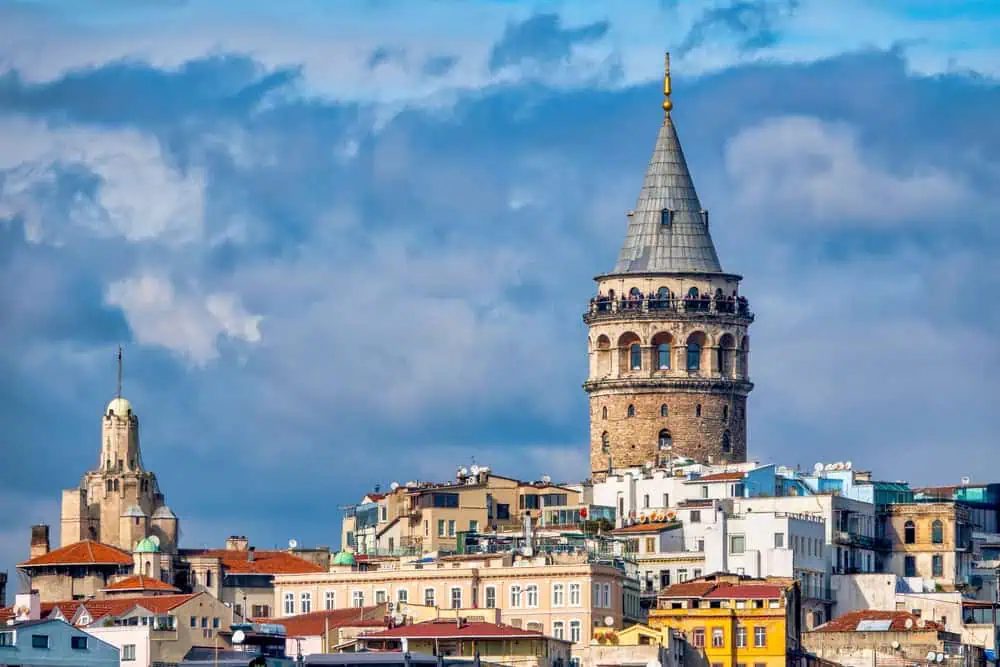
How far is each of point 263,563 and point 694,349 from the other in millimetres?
21388

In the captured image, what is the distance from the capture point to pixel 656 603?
15788cm

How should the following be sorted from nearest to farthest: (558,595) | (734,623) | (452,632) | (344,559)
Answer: (452,632), (734,623), (558,595), (344,559)

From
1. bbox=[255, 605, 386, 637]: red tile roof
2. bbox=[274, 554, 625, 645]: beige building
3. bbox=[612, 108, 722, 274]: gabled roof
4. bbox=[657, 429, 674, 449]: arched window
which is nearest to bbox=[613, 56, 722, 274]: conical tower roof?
bbox=[612, 108, 722, 274]: gabled roof

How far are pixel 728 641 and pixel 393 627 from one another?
39.9 ft

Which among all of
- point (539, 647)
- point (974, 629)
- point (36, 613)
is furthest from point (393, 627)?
point (974, 629)

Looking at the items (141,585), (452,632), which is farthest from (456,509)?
(452,632)

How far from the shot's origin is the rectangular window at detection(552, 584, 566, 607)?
15475 centimetres

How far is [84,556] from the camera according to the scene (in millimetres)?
179500

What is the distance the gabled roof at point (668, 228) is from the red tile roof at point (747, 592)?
3318 centimetres

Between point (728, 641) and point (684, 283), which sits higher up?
point (684, 283)

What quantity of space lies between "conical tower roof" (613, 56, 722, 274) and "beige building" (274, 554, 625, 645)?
2368 centimetres

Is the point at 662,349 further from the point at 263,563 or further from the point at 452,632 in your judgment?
the point at 452,632

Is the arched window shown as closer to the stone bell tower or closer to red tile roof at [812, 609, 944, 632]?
the stone bell tower

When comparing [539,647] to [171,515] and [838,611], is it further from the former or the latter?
[171,515]
